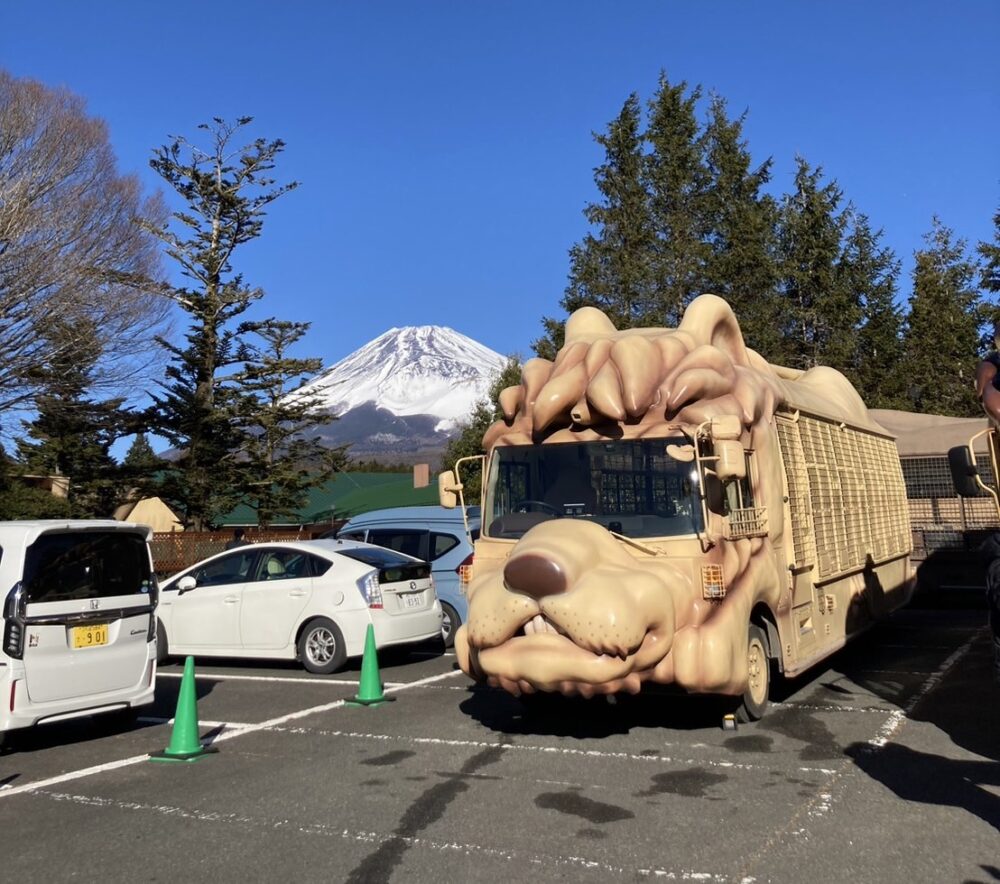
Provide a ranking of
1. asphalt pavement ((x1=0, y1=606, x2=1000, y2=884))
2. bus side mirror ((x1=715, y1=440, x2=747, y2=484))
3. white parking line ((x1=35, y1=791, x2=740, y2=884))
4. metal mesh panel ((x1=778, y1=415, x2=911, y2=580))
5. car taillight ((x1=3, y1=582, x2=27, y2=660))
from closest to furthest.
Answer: white parking line ((x1=35, y1=791, x2=740, y2=884))
asphalt pavement ((x1=0, y1=606, x2=1000, y2=884))
bus side mirror ((x1=715, y1=440, x2=747, y2=484))
car taillight ((x1=3, y1=582, x2=27, y2=660))
metal mesh panel ((x1=778, y1=415, x2=911, y2=580))

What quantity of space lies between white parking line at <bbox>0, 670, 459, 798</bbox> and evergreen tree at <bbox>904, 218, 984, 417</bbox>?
25.7 meters

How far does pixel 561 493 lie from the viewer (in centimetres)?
712

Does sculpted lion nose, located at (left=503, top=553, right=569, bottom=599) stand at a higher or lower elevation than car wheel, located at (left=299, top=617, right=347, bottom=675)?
higher

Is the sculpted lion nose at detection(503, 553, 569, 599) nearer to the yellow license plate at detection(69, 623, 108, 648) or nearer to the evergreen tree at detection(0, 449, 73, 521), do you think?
the yellow license plate at detection(69, 623, 108, 648)

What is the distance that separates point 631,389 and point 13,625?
5.00m

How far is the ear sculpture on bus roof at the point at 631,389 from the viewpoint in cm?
695

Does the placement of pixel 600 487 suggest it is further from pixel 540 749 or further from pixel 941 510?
pixel 941 510

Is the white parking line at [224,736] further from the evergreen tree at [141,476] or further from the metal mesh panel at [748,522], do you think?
the evergreen tree at [141,476]

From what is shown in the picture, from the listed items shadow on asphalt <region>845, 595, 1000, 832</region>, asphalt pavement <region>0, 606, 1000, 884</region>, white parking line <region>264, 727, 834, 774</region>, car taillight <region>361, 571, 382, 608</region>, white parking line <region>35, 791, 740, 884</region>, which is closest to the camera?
white parking line <region>35, 791, 740, 884</region>

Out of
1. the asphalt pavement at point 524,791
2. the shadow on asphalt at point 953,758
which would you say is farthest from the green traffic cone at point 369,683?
the shadow on asphalt at point 953,758

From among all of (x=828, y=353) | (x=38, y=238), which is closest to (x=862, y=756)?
(x=38, y=238)

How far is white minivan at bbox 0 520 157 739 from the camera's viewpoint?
678 cm

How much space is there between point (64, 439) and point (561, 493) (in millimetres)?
29432

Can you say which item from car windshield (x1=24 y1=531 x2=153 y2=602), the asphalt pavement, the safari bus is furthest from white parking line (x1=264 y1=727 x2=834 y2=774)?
car windshield (x1=24 y1=531 x2=153 y2=602)
